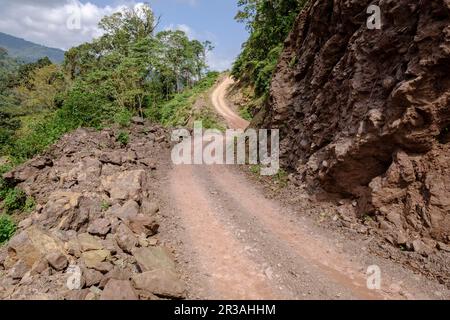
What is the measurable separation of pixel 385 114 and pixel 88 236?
1013 centimetres

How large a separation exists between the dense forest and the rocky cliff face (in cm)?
1445

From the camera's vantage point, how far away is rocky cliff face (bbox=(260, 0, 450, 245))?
9.15m

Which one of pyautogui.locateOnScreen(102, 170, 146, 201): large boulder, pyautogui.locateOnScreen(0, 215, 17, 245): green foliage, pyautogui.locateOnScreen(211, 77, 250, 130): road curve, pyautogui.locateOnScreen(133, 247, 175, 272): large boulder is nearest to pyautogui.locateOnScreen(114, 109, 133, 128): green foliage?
pyautogui.locateOnScreen(102, 170, 146, 201): large boulder

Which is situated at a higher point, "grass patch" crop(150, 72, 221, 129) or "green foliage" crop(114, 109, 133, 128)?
"grass patch" crop(150, 72, 221, 129)

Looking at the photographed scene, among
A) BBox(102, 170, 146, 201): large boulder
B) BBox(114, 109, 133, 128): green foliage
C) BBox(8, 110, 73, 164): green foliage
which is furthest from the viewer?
BBox(114, 109, 133, 128): green foliage

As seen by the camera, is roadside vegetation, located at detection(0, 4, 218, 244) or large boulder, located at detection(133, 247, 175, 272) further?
roadside vegetation, located at detection(0, 4, 218, 244)

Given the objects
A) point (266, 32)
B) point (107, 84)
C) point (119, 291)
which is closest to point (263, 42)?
point (266, 32)

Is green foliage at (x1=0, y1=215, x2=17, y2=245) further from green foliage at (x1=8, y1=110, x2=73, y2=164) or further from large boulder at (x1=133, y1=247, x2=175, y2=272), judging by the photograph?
green foliage at (x1=8, y1=110, x2=73, y2=164)

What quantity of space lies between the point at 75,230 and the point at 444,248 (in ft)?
35.6

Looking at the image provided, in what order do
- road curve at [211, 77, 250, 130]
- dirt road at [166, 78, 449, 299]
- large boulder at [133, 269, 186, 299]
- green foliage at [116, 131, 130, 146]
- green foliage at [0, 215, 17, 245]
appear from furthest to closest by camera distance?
road curve at [211, 77, 250, 130]
green foliage at [116, 131, 130, 146]
green foliage at [0, 215, 17, 245]
dirt road at [166, 78, 449, 299]
large boulder at [133, 269, 186, 299]

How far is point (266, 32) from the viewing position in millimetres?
29781

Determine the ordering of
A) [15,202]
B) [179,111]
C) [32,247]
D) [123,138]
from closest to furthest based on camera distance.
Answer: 1. [32,247]
2. [15,202]
3. [123,138]
4. [179,111]

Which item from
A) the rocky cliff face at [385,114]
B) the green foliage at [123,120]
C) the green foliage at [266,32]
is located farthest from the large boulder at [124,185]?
the green foliage at [266,32]

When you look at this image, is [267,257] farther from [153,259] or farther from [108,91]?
[108,91]
